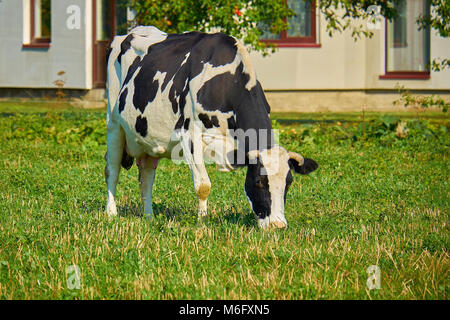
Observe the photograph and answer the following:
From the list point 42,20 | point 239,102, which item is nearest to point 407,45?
point 42,20

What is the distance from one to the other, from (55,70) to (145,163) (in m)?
16.2

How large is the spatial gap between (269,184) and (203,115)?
37.4 inches

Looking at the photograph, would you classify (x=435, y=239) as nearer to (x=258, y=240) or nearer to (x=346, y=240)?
A: (x=346, y=240)

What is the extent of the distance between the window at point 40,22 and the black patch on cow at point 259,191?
748 inches

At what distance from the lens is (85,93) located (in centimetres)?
2427

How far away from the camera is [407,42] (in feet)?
76.7

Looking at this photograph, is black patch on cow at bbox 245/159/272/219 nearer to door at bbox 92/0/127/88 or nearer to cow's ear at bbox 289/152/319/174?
cow's ear at bbox 289/152/319/174

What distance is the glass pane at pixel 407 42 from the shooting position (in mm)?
23141

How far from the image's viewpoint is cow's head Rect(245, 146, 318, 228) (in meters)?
6.81

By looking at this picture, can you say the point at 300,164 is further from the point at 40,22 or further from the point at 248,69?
the point at 40,22

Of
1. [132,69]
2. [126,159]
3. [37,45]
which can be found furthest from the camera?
[37,45]

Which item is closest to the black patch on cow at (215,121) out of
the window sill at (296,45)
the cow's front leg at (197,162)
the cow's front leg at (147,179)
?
the cow's front leg at (197,162)

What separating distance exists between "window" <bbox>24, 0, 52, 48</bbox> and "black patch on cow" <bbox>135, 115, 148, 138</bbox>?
17497 millimetres

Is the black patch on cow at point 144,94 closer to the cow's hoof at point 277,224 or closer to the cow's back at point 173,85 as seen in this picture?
the cow's back at point 173,85
